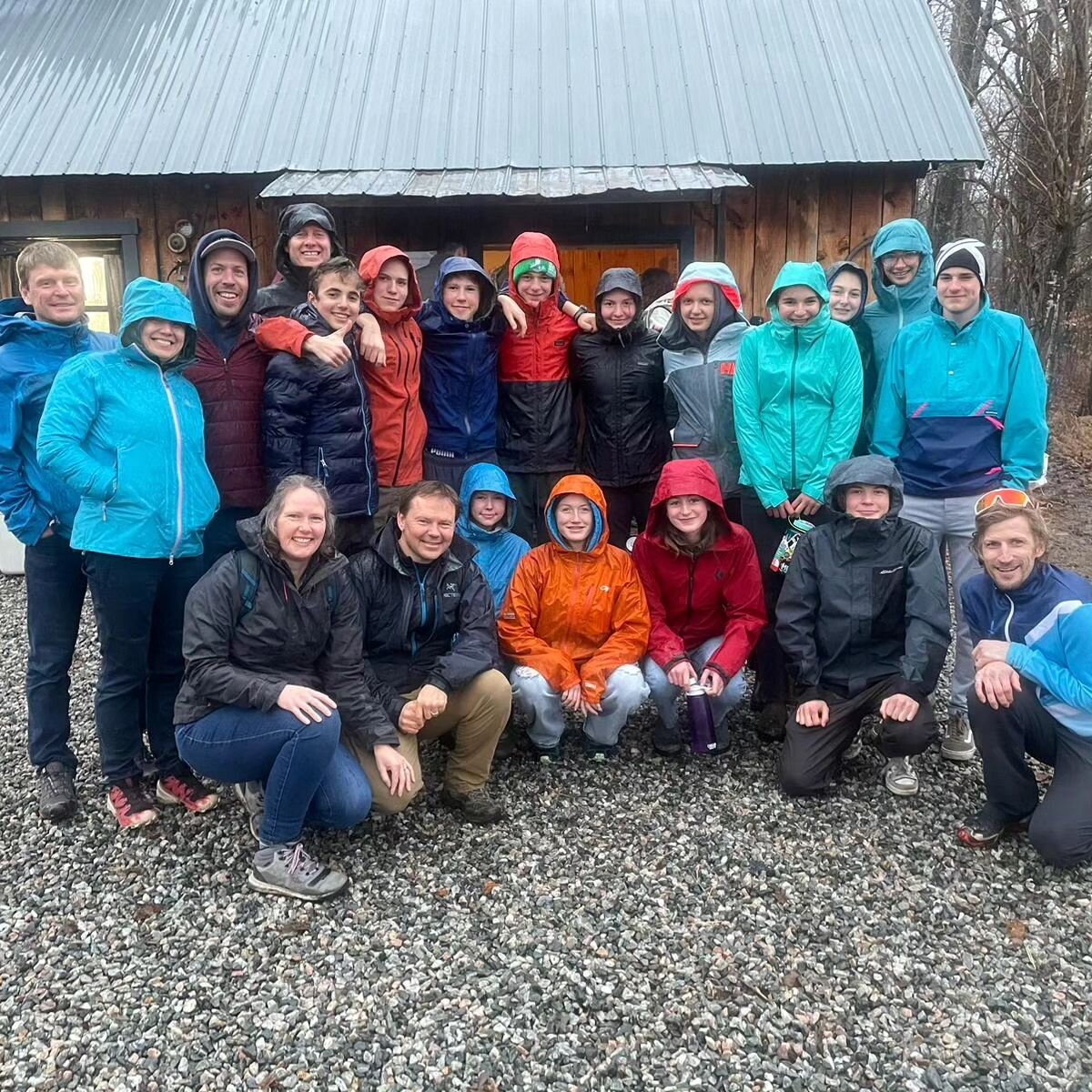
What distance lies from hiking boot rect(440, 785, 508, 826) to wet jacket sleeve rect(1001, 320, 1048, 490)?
244 cm

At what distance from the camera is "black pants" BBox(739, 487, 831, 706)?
13.3 feet

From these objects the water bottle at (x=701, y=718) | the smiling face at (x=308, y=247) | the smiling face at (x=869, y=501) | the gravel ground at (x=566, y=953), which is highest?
the smiling face at (x=308, y=247)

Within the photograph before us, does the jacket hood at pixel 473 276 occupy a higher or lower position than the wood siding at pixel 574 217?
lower

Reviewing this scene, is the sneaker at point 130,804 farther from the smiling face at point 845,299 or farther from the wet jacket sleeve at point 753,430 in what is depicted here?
the smiling face at point 845,299

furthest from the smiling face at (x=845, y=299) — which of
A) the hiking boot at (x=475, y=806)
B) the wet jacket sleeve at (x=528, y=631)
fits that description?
the hiking boot at (x=475, y=806)

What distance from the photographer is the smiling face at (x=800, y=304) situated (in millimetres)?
3787

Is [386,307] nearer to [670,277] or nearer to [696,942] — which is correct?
[696,942]

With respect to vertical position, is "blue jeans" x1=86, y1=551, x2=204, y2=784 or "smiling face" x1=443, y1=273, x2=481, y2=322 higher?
"smiling face" x1=443, y1=273, x2=481, y2=322

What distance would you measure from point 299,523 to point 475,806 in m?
1.25

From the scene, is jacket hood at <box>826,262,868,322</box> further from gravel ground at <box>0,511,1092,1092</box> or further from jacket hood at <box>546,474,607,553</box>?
gravel ground at <box>0,511,1092,1092</box>

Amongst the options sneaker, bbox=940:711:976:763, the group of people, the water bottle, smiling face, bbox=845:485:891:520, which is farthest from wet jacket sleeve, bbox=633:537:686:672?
sneaker, bbox=940:711:976:763

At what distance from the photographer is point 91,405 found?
120 inches

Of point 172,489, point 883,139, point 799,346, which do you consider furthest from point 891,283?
point 172,489

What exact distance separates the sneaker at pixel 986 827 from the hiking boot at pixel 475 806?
1.65 metres
